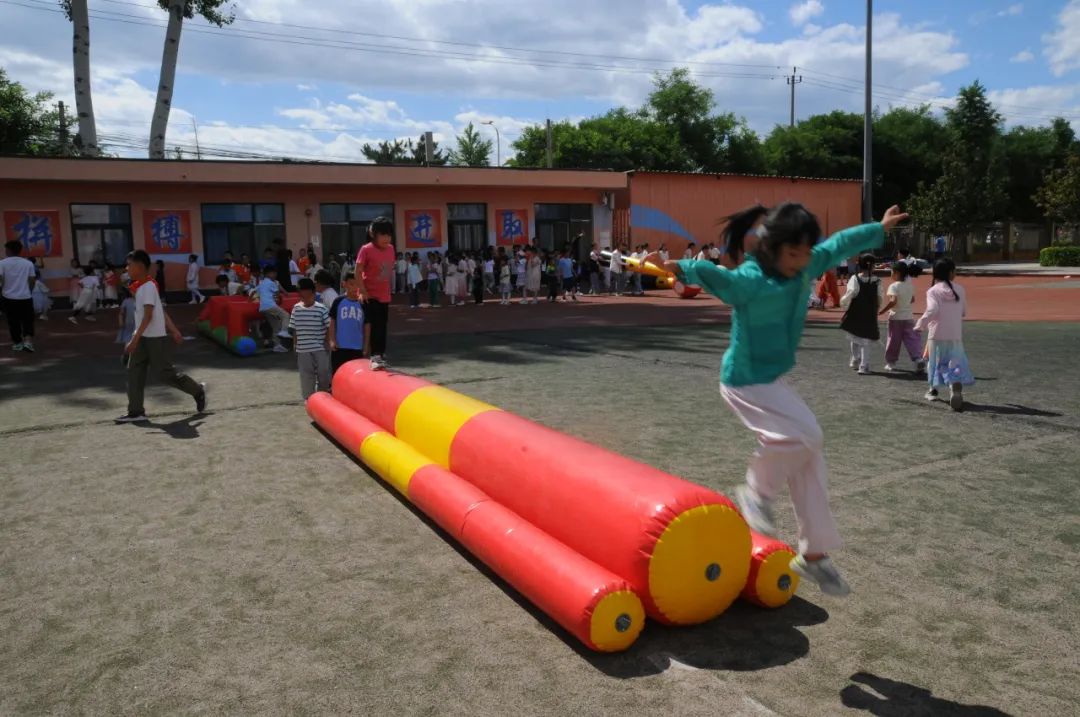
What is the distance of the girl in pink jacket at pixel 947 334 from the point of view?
867cm

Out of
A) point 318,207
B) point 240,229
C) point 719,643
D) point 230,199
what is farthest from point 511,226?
point 719,643

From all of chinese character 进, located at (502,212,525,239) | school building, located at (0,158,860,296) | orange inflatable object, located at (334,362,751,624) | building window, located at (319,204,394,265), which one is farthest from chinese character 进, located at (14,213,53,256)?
orange inflatable object, located at (334,362,751,624)

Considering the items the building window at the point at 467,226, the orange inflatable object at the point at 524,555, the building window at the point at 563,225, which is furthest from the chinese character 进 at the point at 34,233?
the orange inflatable object at the point at 524,555

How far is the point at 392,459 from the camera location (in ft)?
19.5

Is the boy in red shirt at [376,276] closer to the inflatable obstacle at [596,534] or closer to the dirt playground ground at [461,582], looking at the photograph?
the dirt playground ground at [461,582]

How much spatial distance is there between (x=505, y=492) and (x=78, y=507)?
3192 mm

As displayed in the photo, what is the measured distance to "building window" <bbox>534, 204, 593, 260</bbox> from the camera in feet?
104

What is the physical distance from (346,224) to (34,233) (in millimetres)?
9045

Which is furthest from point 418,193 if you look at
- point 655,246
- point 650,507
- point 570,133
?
point 570,133

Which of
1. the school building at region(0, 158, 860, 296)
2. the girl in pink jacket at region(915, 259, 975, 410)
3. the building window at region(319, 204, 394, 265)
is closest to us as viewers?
the girl in pink jacket at region(915, 259, 975, 410)

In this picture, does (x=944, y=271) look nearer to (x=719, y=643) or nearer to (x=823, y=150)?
(x=719, y=643)

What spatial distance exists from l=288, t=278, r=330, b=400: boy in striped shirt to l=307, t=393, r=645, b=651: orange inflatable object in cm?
319

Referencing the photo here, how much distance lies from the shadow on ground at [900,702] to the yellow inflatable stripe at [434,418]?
2.97 meters

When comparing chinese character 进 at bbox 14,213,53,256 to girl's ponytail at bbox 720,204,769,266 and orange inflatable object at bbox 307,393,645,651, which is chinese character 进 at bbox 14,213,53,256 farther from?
girl's ponytail at bbox 720,204,769,266
